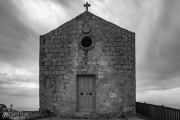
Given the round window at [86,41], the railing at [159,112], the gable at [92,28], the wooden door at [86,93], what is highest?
the gable at [92,28]

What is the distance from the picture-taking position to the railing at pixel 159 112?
27.7ft

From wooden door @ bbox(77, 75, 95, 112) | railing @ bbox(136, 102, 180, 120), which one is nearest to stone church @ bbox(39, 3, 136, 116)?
wooden door @ bbox(77, 75, 95, 112)

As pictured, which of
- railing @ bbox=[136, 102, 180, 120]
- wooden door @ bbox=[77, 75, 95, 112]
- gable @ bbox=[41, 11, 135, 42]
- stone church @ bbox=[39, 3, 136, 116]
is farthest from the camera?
gable @ bbox=[41, 11, 135, 42]

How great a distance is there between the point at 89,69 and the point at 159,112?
13.3ft

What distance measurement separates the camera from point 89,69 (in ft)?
37.1

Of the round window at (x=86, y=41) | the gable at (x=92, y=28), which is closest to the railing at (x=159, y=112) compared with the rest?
the gable at (x=92, y=28)

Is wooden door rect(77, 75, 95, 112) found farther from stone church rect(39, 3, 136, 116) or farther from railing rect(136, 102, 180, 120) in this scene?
railing rect(136, 102, 180, 120)

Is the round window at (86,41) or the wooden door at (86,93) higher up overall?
the round window at (86,41)

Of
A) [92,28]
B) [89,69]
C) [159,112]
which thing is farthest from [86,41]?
[159,112]

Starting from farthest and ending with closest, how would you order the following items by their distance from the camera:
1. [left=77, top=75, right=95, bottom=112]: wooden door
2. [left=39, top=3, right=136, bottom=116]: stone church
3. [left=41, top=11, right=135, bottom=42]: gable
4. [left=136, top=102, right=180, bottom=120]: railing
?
[left=41, top=11, right=135, bottom=42]: gable → [left=77, top=75, right=95, bottom=112]: wooden door → [left=39, top=3, right=136, bottom=116]: stone church → [left=136, top=102, right=180, bottom=120]: railing

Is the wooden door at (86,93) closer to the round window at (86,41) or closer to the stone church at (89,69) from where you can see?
the stone church at (89,69)

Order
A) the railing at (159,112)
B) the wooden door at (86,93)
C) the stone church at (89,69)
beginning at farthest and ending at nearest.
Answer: the wooden door at (86,93) → the stone church at (89,69) → the railing at (159,112)

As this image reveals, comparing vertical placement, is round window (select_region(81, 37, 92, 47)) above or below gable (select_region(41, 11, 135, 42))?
below

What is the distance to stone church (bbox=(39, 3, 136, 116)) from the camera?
1119cm
